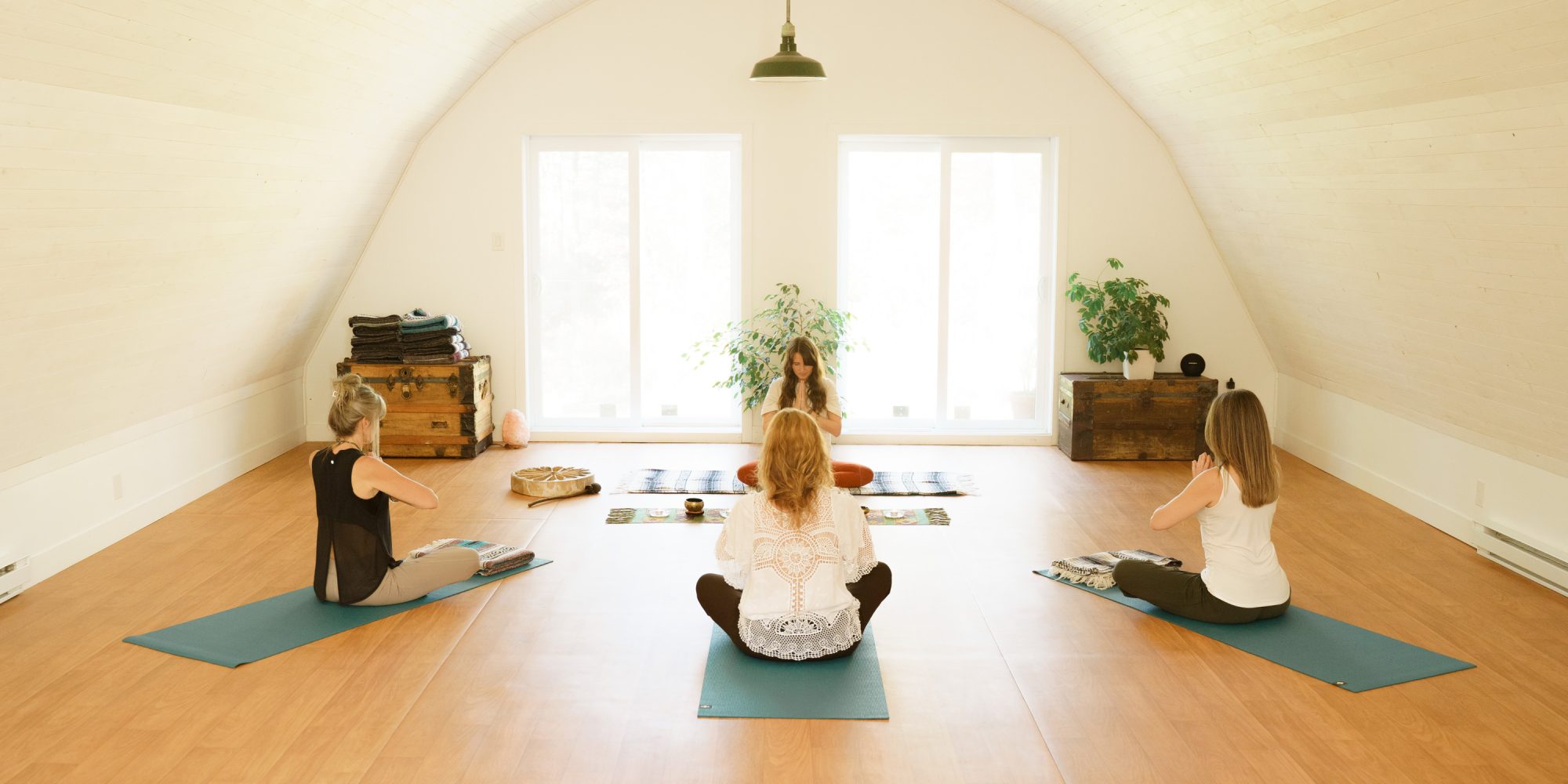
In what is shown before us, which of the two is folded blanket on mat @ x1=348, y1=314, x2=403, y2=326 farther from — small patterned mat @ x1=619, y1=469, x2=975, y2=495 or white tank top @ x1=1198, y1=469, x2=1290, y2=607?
white tank top @ x1=1198, y1=469, x2=1290, y2=607

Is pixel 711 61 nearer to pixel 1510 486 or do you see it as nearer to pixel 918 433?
pixel 918 433

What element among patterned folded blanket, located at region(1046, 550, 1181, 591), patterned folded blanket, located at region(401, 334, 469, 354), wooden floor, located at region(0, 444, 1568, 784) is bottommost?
wooden floor, located at region(0, 444, 1568, 784)

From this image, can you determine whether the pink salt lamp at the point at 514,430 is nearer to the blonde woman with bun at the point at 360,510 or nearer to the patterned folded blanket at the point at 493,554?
the patterned folded blanket at the point at 493,554

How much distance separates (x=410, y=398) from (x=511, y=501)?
4.93 ft

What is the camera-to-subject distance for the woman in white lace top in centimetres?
→ 387

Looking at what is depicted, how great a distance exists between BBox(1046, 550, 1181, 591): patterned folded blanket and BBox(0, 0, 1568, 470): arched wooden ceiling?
167cm

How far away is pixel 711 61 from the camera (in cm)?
782

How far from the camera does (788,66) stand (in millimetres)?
6023

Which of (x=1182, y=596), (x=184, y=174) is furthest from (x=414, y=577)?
(x=1182, y=596)

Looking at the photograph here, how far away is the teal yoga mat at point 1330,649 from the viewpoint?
160 inches

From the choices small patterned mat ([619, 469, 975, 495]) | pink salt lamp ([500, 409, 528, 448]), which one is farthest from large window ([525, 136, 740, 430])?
small patterned mat ([619, 469, 975, 495])

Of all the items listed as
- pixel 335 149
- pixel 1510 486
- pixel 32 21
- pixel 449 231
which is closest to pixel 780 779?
pixel 32 21

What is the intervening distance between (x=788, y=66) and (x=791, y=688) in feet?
11.0

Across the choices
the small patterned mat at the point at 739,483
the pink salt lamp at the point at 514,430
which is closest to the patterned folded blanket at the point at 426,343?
the pink salt lamp at the point at 514,430
